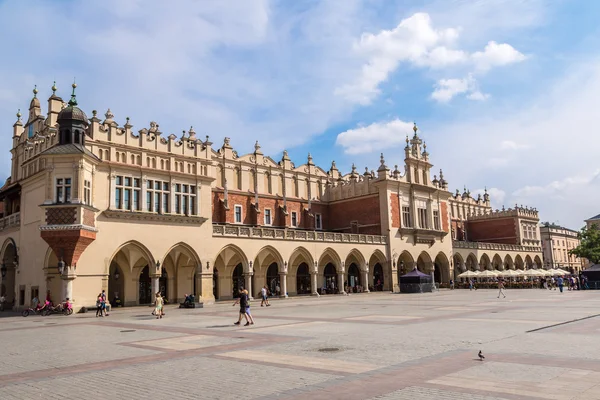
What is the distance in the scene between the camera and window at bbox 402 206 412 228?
57.5 m

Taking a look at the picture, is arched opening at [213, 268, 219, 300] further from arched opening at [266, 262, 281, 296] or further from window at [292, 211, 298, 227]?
window at [292, 211, 298, 227]

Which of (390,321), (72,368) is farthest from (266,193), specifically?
(72,368)

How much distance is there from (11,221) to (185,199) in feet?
46.0

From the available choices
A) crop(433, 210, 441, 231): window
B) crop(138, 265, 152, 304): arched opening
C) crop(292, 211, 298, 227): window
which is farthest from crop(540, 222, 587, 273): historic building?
crop(138, 265, 152, 304): arched opening

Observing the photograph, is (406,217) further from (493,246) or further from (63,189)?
(63,189)

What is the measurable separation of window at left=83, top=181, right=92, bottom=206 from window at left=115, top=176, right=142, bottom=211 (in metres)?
2.25

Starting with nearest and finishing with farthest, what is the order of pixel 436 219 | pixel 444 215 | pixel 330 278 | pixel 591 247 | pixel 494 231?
pixel 330 278 < pixel 436 219 < pixel 444 215 < pixel 591 247 < pixel 494 231

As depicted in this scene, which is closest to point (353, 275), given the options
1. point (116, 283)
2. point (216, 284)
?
point (216, 284)

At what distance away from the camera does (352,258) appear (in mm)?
54688

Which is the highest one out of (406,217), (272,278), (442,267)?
(406,217)

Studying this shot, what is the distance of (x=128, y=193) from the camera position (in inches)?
1428

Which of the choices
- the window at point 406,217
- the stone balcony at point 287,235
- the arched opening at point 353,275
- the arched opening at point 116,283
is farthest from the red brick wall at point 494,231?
the arched opening at point 116,283

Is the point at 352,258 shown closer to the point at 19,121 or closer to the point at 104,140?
the point at 104,140

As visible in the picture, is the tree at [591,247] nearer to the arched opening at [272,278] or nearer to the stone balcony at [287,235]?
the stone balcony at [287,235]
